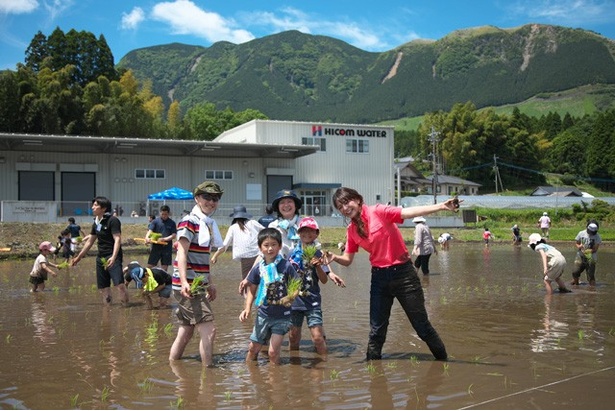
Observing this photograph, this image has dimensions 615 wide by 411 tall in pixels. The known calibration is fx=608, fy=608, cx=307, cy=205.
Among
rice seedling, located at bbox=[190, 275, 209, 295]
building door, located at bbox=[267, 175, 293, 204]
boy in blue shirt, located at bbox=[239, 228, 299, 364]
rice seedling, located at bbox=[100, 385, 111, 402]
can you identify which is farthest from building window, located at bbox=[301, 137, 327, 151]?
rice seedling, located at bbox=[100, 385, 111, 402]

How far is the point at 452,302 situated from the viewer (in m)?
10.7

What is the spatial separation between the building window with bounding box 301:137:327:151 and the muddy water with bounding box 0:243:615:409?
124 ft

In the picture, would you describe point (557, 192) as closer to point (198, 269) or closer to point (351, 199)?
point (351, 199)

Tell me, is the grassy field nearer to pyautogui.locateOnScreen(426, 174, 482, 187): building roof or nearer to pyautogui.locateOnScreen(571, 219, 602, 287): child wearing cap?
pyautogui.locateOnScreen(426, 174, 482, 187): building roof

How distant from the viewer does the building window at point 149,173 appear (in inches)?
1721

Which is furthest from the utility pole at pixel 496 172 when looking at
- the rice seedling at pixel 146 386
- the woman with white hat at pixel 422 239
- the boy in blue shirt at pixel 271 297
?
the rice seedling at pixel 146 386

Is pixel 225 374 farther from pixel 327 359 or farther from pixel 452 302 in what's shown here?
pixel 452 302

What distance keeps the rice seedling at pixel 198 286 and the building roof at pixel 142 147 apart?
1416 inches

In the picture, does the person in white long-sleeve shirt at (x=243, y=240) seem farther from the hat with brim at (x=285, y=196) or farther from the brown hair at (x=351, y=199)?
the brown hair at (x=351, y=199)

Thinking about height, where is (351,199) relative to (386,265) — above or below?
above

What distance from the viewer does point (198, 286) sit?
611cm

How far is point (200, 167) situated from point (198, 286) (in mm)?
40004

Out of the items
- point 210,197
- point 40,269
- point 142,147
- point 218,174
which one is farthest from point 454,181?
point 210,197

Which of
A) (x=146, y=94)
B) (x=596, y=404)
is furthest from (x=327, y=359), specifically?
(x=146, y=94)
